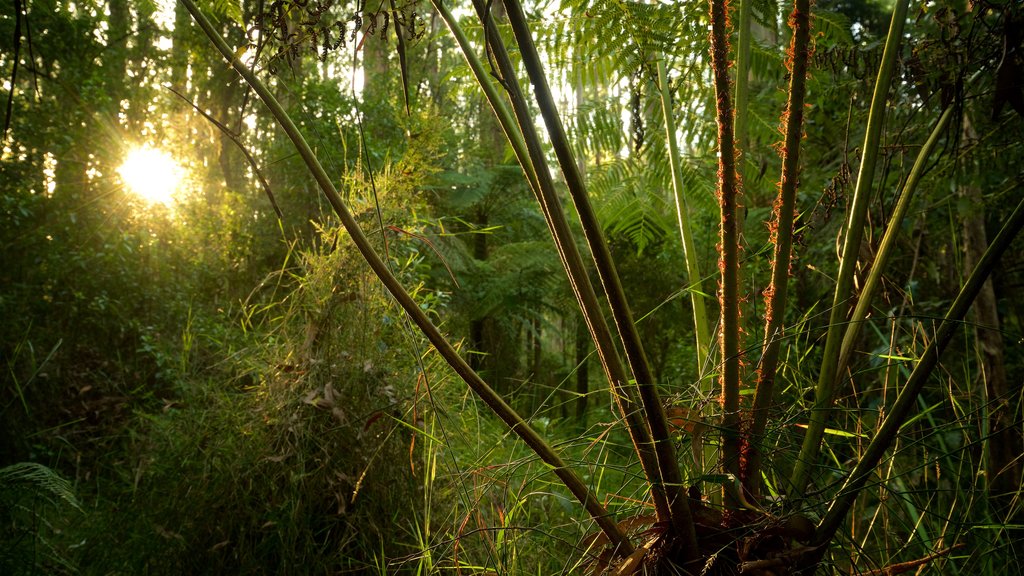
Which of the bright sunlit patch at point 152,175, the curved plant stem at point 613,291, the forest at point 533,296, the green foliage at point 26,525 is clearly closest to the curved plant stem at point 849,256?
the forest at point 533,296

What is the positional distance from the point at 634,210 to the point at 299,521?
1796mm

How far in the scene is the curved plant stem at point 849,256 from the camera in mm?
735

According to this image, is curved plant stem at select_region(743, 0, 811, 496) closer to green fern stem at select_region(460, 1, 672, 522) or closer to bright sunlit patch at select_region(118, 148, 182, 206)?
green fern stem at select_region(460, 1, 672, 522)

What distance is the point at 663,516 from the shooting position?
0.71 m

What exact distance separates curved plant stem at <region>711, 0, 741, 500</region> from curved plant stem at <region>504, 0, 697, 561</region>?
0.08m

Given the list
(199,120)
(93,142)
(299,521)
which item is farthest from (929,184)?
(199,120)

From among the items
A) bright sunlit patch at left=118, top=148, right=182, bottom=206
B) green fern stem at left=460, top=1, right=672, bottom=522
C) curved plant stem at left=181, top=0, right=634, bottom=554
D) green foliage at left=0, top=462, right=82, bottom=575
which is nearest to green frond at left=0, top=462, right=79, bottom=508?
green foliage at left=0, top=462, right=82, bottom=575

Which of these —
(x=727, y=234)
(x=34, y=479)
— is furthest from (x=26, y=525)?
(x=727, y=234)

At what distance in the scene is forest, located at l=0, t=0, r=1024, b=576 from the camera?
71 cm

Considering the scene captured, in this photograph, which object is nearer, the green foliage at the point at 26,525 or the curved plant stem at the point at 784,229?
the curved plant stem at the point at 784,229

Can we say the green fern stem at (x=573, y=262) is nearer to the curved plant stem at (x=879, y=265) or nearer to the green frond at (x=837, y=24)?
the curved plant stem at (x=879, y=265)

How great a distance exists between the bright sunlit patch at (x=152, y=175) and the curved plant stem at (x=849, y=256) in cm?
475

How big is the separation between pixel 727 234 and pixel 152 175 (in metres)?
5.06

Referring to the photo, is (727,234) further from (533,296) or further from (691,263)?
(533,296)
